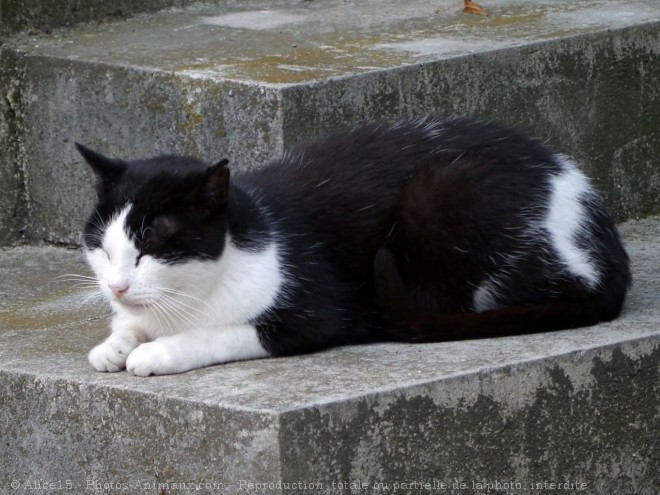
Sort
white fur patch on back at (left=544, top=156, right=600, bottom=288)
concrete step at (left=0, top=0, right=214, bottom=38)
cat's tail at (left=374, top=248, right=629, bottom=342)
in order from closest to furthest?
cat's tail at (left=374, top=248, right=629, bottom=342) < white fur patch on back at (left=544, top=156, right=600, bottom=288) < concrete step at (left=0, top=0, right=214, bottom=38)

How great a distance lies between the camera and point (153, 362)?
3156mm

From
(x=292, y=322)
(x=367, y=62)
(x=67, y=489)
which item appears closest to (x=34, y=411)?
(x=67, y=489)

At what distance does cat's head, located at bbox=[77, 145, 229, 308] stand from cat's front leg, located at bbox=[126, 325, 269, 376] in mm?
134

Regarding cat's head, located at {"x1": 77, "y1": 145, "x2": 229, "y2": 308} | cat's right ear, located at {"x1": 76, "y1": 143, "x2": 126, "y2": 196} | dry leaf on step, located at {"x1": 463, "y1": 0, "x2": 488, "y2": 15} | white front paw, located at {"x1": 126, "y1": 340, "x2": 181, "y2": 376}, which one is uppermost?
dry leaf on step, located at {"x1": 463, "y1": 0, "x2": 488, "y2": 15}

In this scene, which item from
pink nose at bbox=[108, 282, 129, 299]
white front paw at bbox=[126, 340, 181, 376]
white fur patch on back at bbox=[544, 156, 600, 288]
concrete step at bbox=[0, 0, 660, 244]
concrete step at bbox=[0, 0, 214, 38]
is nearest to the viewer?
pink nose at bbox=[108, 282, 129, 299]

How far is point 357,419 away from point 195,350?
1.61 ft

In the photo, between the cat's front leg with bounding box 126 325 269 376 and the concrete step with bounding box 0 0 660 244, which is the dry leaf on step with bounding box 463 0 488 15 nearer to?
the concrete step with bounding box 0 0 660 244

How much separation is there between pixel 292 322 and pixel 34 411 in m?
0.69

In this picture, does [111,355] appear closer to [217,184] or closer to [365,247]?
[217,184]

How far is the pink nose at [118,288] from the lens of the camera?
3037 millimetres

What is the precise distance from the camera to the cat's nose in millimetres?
3037

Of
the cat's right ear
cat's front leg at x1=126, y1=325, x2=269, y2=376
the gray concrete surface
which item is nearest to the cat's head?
the cat's right ear

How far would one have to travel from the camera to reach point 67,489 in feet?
10.9

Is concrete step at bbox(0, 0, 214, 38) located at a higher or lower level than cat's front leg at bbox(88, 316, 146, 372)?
higher
